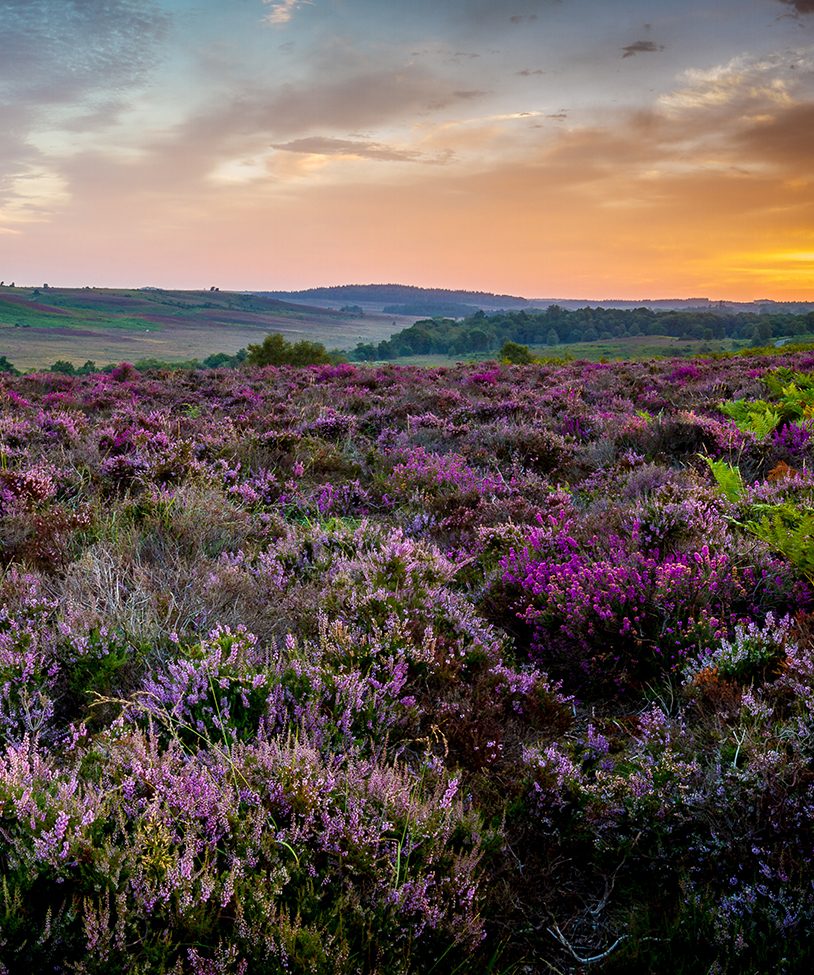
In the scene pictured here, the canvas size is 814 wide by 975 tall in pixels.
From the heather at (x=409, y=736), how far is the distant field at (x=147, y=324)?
142ft

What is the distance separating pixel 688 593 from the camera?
332 centimetres

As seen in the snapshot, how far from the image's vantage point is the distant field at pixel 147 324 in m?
66.1

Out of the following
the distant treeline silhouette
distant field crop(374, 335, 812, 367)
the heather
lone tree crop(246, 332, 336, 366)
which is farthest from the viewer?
the distant treeline silhouette

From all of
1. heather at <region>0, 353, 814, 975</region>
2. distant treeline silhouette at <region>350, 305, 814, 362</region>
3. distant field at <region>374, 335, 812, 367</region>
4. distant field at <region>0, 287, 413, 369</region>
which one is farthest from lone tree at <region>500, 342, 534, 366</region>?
distant treeline silhouette at <region>350, 305, 814, 362</region>

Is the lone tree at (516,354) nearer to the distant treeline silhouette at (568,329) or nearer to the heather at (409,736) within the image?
the heather at (409,736)

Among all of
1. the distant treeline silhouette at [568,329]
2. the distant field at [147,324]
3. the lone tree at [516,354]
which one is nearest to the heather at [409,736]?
the lone tree at [516,354]

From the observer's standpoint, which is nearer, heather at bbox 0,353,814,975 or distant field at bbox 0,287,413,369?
heather at bbox 0,353,814,975

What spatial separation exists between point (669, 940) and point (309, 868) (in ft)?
3.29

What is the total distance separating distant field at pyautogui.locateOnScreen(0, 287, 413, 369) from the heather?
142 ft

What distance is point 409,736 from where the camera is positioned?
256cm

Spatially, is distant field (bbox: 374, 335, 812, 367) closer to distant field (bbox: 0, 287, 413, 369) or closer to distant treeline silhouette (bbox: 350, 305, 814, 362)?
distant treeline silhouette (bbox: 350, 305, 814, 362)

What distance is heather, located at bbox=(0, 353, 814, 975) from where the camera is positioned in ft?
5.48

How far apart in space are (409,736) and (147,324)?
373 ft

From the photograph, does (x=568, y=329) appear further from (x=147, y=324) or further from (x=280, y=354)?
(x=280, y=354)
